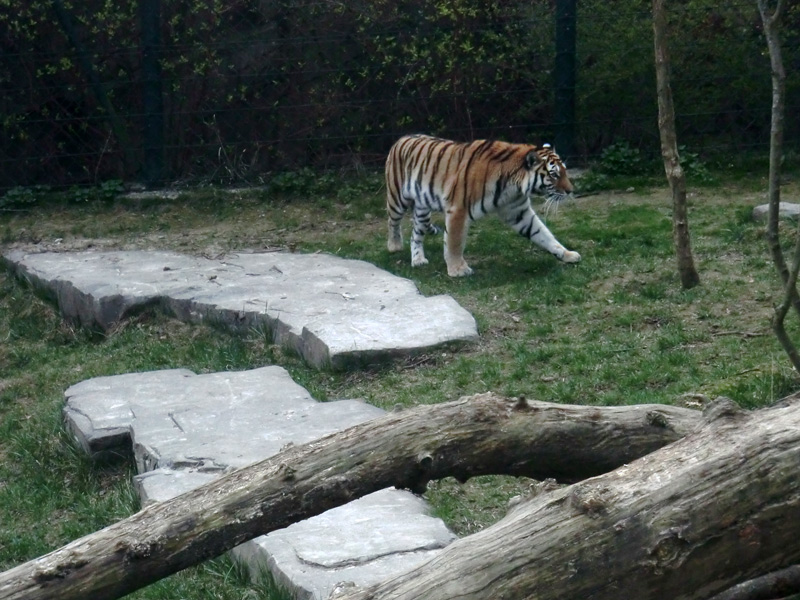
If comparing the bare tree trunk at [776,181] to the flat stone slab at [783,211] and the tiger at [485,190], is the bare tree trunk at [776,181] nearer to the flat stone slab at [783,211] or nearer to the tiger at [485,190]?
the tiger at [485,190]

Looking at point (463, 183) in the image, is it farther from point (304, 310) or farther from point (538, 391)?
point (538, 391)

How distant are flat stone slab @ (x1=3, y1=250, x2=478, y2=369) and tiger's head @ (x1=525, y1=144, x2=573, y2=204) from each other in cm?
130

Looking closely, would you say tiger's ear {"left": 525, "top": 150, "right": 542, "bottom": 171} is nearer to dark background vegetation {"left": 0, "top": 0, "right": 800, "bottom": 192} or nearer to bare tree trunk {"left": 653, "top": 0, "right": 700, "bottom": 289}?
bare tree trunk {"left": 653, "top": 0, "right": 700, "bottom": 289}

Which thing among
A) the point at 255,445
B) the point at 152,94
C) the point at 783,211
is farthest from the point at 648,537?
the point at 152,94

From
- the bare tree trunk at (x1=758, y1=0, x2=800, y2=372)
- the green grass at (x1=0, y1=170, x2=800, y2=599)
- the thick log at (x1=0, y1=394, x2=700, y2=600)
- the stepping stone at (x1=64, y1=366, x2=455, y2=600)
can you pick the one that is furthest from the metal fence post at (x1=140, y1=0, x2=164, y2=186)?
the thick log at (x1=0, y1=394, x2=700, y2=600)

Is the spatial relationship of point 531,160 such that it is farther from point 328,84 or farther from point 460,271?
point 328,84

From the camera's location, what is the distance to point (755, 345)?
5746mm

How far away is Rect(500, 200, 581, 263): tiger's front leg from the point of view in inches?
312

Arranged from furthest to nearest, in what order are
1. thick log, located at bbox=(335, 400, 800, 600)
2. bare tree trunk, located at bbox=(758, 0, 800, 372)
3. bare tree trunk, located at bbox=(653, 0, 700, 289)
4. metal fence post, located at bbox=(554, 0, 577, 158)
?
metal fence post, located at bbox=(554, 0, 577, 158)
bare tree trunk, located at bbox=(653, 0, 700, 289)
bare tree trunk, located at bbox=(758, 0, 800, 372)
thick log, located at bbox=(335, 400, 800, 600)

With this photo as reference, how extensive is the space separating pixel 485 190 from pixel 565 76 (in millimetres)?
3038

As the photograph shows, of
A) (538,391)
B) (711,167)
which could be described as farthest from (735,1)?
(538,391)

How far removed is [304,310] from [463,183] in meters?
1.84

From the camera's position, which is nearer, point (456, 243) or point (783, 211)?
point (456, 243)

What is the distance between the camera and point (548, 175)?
8078mm
